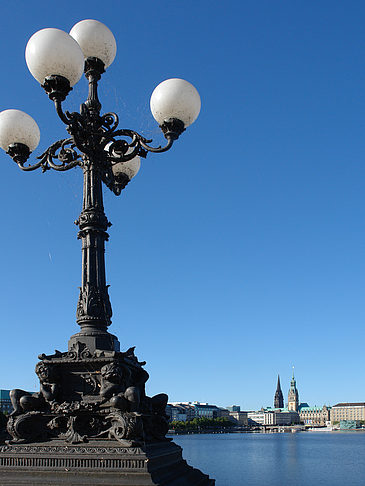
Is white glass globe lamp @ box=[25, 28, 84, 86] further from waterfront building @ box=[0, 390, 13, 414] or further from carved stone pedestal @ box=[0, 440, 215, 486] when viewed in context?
waterfront building @ box=[0, 390, 13, 414]

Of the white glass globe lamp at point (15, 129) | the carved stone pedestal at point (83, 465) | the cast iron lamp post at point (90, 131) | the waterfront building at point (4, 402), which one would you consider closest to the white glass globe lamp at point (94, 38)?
the cast iron lamp post at point (90, 131)

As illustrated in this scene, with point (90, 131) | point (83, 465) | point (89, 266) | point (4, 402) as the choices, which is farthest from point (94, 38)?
point (4, 402)

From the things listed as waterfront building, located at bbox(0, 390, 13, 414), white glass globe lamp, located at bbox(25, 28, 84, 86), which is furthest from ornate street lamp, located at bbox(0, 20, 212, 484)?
waterfront building, located at bbox(0, 390, 13, 414)

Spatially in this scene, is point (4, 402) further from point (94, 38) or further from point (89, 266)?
point (94, 38)

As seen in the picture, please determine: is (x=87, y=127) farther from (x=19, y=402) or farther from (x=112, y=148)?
(x=19, y=402)

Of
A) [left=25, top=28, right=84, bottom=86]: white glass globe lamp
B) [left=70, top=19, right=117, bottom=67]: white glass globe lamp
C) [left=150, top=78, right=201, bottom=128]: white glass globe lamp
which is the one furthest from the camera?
[left=70, top=19, right=117, bottom=67]: white glass globe lamp

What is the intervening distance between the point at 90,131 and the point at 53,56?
1.42 metres

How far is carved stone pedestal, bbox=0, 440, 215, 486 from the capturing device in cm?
653

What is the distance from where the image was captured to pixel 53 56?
763cm

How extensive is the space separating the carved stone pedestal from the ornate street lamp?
0.12 meters

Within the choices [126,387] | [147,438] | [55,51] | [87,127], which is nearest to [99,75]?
[87,127]

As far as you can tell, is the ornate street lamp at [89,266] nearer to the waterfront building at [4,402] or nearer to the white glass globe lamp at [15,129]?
the white glass globe lamp at [15,129]

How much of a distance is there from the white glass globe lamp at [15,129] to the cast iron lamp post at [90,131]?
16 millimetres

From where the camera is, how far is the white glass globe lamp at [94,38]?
943cm
